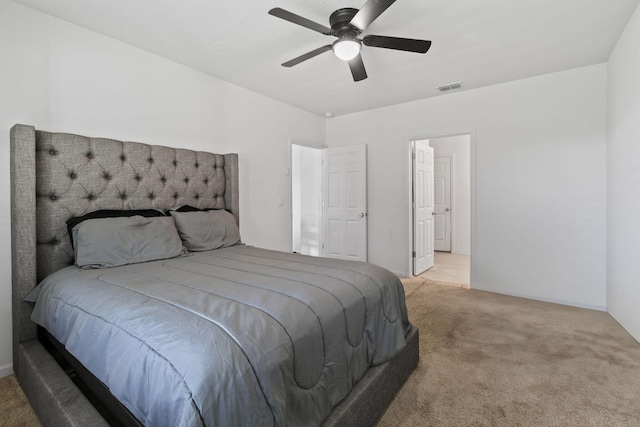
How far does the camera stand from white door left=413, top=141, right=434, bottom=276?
14.1 feet

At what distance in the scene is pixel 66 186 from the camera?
6.75ft

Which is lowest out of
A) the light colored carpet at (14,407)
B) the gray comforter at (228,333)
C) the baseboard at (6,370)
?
the light colored carpet at (14,407)

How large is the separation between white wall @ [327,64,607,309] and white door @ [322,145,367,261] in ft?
3.05

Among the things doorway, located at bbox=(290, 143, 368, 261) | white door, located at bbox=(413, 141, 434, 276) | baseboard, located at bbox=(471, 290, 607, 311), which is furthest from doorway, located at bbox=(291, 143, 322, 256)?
baseboard, located at bbox=(471, 290, 607, 311)

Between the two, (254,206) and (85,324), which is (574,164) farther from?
(85,324)

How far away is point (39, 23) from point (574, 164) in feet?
15.2

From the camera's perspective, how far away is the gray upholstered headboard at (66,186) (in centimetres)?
181

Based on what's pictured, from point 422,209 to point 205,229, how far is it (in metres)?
3.15

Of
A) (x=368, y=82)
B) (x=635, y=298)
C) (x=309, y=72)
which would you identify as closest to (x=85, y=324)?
(x=309, y=72)

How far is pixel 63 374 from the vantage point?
57.6 inches

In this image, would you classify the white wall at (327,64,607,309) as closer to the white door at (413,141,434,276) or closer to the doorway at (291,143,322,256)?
the white door at (413,141,434,276)

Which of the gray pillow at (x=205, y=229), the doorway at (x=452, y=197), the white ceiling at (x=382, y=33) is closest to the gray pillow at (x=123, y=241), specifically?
the gray pillow at (x=205, y=229)

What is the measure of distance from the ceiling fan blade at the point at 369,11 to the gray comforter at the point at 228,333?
144 centimetres

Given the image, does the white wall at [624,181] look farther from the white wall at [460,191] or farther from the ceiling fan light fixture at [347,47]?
the white wall at [460,191]
